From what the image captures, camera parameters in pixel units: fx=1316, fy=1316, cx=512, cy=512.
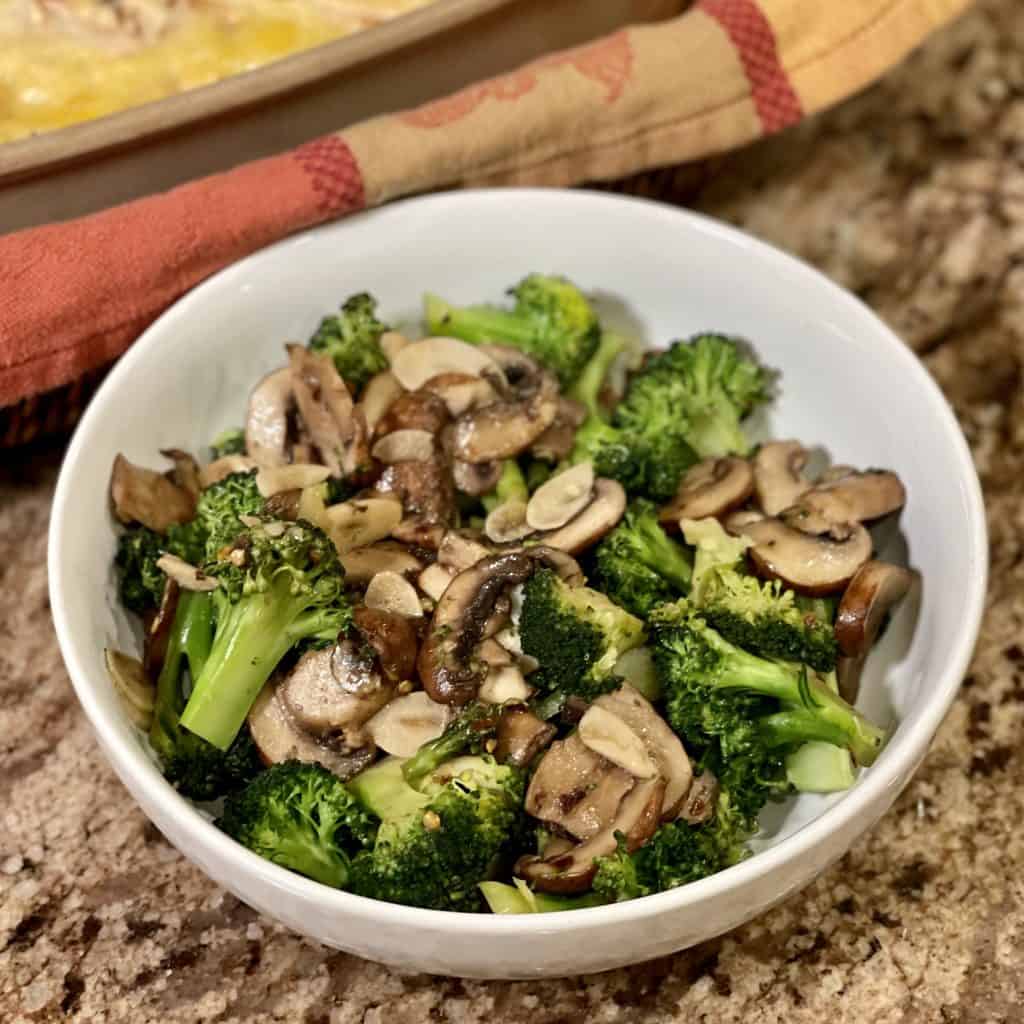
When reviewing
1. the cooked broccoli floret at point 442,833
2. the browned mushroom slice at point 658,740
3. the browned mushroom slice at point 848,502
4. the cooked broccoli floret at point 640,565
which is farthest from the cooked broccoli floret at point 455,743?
the browned mushroom slice at point 848,502

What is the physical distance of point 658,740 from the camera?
130 centimetres

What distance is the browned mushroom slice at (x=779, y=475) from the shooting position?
1.59 m

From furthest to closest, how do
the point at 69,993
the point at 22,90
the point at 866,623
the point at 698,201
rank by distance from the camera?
the point at 698,201, the point at 22,90, the point at 866,623, the point at 69,993

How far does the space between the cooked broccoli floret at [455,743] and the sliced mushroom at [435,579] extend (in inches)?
6.3

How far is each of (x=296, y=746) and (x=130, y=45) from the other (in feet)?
3.69

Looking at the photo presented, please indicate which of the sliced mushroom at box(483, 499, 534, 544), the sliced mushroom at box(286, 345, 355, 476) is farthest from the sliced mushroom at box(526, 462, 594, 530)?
the sliced mushroom at box(286, 345, 355, 476)

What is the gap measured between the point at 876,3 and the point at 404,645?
124 cm

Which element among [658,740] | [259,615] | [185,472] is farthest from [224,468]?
[658,740]

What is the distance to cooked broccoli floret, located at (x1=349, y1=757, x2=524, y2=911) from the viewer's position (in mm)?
1204

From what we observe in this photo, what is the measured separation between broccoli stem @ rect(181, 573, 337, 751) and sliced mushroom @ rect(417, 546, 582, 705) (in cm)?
13

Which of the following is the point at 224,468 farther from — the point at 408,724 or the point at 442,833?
the point at 442,833

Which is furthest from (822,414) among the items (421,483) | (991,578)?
(421,483)

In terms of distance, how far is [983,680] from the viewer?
161cm

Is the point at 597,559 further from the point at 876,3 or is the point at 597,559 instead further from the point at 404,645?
the point at 876,3
